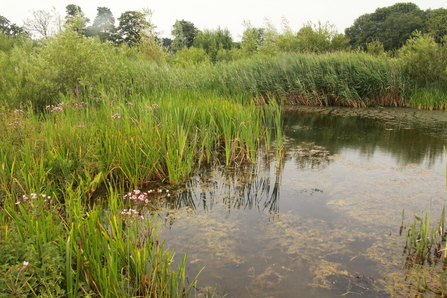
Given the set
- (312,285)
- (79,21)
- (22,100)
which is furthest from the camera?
(79,21)

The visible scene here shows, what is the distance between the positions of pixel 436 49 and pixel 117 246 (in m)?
11.1

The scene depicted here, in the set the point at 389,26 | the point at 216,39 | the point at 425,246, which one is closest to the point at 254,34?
the point at 216,39

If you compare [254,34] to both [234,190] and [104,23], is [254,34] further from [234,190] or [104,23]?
[104,23]

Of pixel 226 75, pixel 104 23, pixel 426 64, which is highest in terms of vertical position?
pixel 104 23

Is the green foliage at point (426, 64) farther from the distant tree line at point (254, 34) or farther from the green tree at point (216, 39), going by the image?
the green tree at point (216, 39)

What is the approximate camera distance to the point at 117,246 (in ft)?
6.09

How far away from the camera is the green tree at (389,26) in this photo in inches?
1363

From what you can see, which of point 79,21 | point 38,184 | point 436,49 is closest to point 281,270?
point 38,184

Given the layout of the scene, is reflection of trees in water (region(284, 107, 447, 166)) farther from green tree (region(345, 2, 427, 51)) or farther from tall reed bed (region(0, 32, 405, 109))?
green tree (region(345, 2, 427, 51))

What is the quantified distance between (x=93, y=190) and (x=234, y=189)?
1.53 meters

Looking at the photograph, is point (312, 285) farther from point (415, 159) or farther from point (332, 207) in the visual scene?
point (415, 159)

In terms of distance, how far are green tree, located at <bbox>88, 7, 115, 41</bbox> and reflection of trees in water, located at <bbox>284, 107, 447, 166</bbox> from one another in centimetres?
3824

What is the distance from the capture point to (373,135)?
6.32 meters

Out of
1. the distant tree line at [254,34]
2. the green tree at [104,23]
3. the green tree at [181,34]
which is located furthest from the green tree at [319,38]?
the green tree at [104,23]
